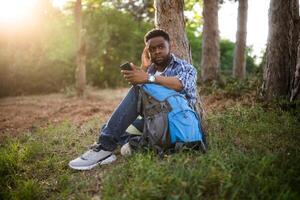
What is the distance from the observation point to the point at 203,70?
40.3ft

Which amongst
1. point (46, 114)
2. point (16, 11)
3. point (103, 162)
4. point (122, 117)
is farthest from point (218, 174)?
point (16, 11)

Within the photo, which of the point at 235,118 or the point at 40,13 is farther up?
the point at 40,13

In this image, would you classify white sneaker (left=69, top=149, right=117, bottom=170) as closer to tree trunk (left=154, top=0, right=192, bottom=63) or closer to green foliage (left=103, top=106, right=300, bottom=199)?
green foliage (left=103, top=106, right=300, bottom=199)

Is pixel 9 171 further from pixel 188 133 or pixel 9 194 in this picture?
pixel 188 133

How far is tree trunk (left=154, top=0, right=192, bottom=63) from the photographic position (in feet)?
20.1

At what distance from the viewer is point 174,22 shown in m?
6.20

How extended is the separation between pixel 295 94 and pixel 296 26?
1.59 meters

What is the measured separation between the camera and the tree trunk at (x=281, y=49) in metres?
7.27

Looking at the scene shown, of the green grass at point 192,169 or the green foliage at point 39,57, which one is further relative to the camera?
the green foliage at point 39,57

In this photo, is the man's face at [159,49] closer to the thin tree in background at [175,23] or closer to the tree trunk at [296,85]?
the thin tree in background at [175,23]

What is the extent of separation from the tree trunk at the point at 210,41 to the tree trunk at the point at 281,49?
14.9 feet

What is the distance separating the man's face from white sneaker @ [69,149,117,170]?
1409mm


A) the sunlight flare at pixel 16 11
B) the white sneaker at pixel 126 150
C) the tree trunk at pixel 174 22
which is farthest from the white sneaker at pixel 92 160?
the sunlight flare at pixel 16 11

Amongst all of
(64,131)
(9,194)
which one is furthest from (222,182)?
(64,131)
